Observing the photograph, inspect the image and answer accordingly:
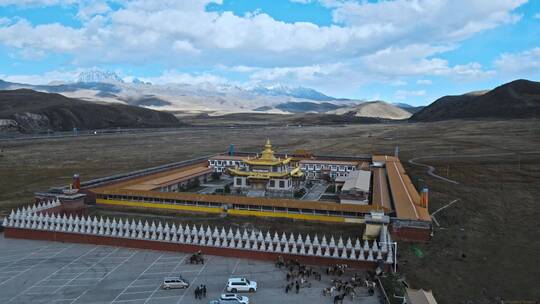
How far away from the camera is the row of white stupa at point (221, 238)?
103 ft

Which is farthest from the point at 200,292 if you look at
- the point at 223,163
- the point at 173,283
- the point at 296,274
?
the point at 223,163

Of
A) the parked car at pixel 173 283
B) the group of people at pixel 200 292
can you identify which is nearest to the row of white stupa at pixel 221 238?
the parked car at pixel 173 283

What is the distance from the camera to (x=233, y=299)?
25094 mm

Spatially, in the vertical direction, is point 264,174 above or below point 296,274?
above

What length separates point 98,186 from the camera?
163 feet

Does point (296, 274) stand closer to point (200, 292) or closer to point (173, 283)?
point (200, 292)

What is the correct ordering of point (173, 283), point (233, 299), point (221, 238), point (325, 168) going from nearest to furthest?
point (233, 299)
point (173, 283)
point (221, 238)
point (325, 168)

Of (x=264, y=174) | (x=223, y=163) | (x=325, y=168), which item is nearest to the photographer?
(x=264, y=174)

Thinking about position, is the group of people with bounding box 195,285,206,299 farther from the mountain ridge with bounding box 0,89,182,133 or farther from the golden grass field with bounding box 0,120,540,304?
the mountain ridge with bounding box 0,89,182,133

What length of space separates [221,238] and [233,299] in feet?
31.9

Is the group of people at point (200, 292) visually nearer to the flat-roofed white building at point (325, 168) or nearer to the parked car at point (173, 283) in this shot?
the parked car at point (173, 283)

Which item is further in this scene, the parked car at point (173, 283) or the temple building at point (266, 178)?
the temple building at point (266, 178)

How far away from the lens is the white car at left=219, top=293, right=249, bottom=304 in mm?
25000

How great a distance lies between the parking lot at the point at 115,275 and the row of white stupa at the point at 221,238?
116cm
